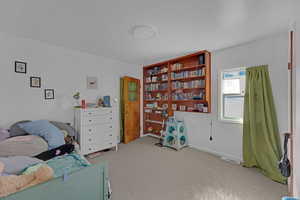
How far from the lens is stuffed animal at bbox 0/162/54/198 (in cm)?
81

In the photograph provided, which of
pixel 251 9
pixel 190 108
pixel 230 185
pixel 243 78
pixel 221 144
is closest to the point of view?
pixel 251 9

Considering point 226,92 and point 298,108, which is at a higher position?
point 226,92

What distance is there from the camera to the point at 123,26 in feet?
6.63

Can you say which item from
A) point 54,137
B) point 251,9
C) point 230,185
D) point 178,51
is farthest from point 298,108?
point 54,137

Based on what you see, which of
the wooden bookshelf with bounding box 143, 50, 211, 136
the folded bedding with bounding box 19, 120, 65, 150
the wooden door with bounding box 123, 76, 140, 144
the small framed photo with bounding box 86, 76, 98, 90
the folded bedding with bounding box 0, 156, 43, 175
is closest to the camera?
the folded bedding with bounding box 0, 156, 43, 175

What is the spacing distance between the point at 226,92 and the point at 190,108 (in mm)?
918

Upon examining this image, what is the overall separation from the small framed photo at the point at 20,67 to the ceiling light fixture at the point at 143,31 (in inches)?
82.2

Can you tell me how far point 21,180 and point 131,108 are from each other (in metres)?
3.18

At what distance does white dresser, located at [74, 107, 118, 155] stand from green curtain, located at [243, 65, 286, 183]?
2.81m

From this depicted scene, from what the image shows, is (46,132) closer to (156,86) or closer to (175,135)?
(175,135)

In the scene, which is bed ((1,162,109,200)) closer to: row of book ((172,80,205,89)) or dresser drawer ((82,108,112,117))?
dresser drawer ((82,108,112,117))

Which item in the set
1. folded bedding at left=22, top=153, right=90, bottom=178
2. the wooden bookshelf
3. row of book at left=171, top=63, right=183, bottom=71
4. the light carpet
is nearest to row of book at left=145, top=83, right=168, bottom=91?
the wooden bookshelf

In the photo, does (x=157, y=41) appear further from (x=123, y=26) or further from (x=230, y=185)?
(x=230, y=185)

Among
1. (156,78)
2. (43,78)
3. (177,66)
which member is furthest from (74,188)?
(156,78)
